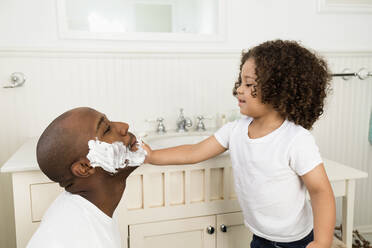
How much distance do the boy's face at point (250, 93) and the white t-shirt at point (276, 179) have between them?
0.27 feet

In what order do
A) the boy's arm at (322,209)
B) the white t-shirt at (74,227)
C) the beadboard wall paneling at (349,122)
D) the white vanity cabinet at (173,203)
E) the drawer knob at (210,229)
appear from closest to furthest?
1. the white t-shirt at (74,227)
2. the boy's arm at (322,209)
3. the white vanity cabinet at (173,203)
4. the drawer knob at (210,229)
5. the beadboard wall paneling at (349,122)

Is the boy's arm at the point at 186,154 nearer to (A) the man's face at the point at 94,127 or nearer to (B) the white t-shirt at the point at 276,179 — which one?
(B) the white t-shirt at the point at 276,179

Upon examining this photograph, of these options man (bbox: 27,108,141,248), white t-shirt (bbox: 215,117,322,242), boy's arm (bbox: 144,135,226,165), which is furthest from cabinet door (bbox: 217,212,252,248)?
man (bbox: 27,108,141,248)

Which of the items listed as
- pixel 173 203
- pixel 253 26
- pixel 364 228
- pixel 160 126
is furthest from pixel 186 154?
pixel 364 228

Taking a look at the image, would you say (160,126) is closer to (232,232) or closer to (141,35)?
(141,35)

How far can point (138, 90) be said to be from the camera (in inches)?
64.0

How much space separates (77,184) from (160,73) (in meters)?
1.01

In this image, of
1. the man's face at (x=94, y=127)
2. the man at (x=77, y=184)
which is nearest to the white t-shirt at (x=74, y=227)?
the man at (x=77, y=184)

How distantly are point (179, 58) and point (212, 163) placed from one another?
0.70 meters

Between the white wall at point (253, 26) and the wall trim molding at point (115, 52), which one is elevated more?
the white wall at point (253, 26)

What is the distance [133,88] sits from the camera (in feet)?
5.31

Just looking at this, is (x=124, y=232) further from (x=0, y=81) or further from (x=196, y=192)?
(x=0, y=81)

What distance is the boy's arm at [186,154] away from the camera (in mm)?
1050

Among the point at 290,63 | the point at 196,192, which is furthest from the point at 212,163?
the point at 290,63
